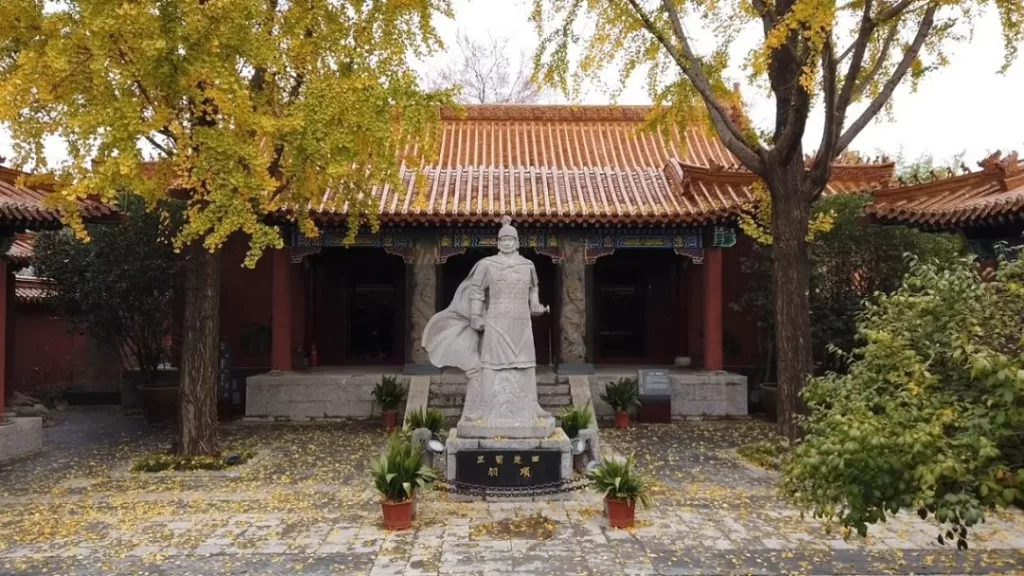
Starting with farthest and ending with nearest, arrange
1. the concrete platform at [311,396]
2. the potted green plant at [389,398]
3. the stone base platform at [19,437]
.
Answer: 1. the concrete platform at [311,396]
2. the potted green plant at [389,398]
3. the stone base platform at [19,437]

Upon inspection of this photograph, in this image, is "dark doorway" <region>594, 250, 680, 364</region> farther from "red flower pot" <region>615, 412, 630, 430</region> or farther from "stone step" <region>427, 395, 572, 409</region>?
"red flower pot" <region>615, 412, 630, 430</region>

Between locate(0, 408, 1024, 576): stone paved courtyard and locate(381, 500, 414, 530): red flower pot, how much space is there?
0.11 meters

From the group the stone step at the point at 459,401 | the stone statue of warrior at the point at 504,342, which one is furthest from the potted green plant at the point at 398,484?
the stone step at the point at 459,401

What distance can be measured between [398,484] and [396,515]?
0.91 ft

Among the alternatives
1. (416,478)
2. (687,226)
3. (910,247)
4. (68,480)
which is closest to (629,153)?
(687,226)

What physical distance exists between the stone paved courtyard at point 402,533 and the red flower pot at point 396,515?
0.11m

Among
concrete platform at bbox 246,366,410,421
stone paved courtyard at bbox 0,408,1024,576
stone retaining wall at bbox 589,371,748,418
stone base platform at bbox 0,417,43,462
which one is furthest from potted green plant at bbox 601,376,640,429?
stone base platform at bbox 0,417,43,462

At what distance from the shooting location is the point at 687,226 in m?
12.4

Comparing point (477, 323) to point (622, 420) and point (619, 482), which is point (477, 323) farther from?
point (622, 420)

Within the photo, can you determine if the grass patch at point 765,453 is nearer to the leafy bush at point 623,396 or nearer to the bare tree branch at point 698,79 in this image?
the leafy bush at point 623,396

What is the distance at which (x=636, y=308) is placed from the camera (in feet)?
50.2

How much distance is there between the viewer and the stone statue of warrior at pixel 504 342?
23.7 ft

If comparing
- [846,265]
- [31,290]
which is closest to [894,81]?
[846,265]

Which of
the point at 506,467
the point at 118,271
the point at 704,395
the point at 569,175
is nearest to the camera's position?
the point at 506,467
